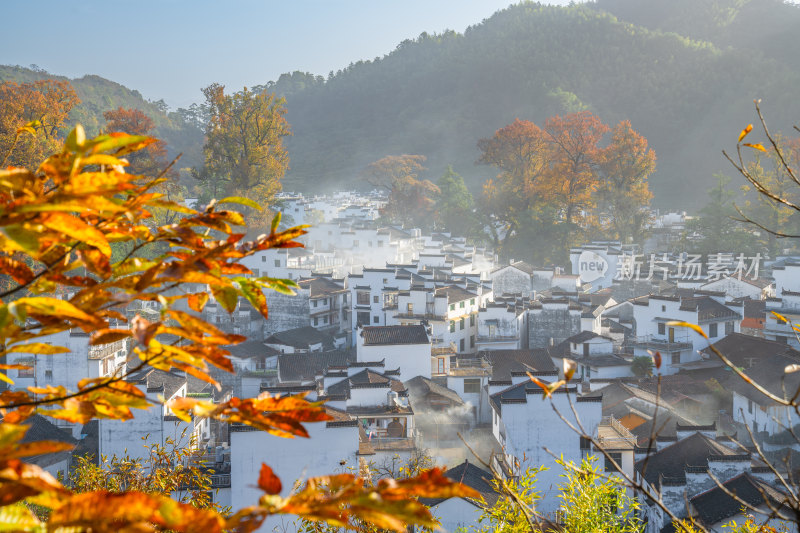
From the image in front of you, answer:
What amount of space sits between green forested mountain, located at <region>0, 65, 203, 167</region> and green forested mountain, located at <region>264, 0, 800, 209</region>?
22.1ft

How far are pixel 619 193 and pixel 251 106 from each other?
43.2 feet

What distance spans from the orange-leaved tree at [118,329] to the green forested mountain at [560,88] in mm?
35883

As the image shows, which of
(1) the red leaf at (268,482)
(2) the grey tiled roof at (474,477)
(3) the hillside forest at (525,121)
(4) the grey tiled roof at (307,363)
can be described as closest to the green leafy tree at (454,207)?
(3) the hillside forest at (525,121)

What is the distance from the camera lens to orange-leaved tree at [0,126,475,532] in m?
0.77

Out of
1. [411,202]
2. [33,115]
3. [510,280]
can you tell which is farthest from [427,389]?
[411,202]

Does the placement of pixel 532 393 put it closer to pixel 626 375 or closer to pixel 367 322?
pixel 626 375

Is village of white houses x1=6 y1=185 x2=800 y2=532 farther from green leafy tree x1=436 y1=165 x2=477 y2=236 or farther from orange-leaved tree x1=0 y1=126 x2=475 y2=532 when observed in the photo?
green leafy tree x1=436 y1=165 x2=477 y2=236

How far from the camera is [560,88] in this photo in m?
41.7

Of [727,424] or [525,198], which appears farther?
[525,198]

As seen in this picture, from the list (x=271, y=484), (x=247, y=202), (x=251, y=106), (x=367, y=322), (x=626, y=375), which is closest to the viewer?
(x=271, y=484)

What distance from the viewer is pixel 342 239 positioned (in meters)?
24.2

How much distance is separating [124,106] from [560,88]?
28767 millimetres

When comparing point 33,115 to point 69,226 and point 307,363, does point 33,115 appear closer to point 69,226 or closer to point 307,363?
point 307,363

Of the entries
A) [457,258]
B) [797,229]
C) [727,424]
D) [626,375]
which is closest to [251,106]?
[457,258]
